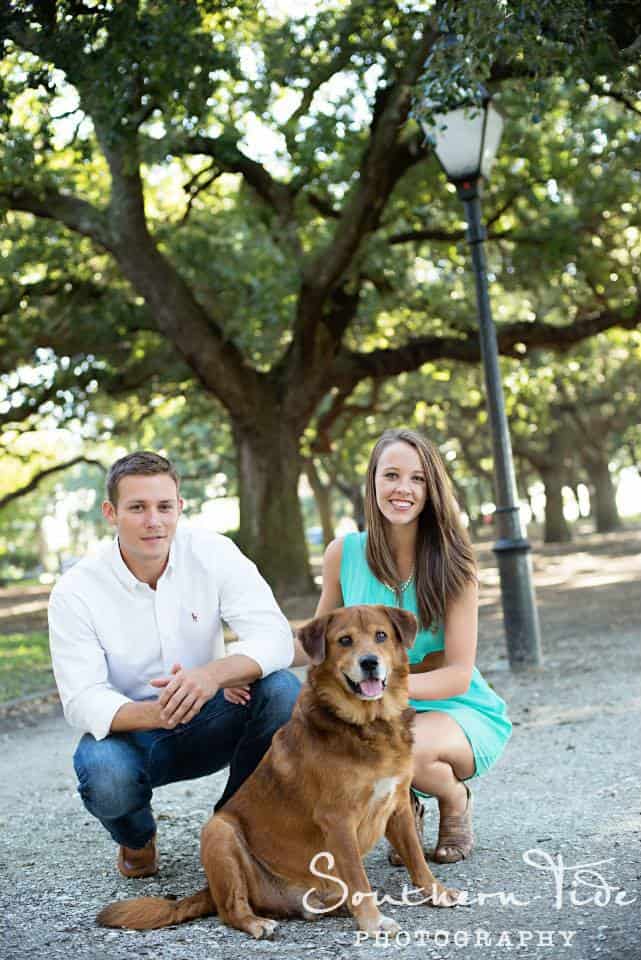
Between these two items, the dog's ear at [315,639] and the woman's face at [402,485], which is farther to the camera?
the woman's face at [402,485]

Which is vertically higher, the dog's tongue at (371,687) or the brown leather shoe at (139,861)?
the dog's tongue at (371,687)

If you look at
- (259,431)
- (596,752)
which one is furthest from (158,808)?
(259,431)

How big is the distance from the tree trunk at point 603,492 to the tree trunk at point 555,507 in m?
3.39

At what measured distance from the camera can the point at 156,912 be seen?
417 cm

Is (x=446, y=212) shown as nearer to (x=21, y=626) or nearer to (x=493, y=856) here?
(x=21, y=626)

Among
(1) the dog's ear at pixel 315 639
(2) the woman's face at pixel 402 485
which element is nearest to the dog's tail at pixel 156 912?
(1) the dog's ear at pixel 315 639

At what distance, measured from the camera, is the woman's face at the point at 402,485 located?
512 cm

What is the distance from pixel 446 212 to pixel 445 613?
662 inches

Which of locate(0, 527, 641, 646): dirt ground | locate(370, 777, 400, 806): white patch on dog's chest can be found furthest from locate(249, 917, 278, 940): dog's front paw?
locate(0, 527, 641, 646): dirt ground

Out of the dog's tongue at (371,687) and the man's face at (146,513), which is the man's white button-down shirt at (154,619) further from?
the dog's tongue at (371,687)

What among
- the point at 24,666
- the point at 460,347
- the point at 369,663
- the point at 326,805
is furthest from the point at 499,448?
the point at 460,347

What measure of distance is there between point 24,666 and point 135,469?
11.1 metres

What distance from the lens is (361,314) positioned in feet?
72.8

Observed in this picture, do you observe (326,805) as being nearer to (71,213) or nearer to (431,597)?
(431,597)
